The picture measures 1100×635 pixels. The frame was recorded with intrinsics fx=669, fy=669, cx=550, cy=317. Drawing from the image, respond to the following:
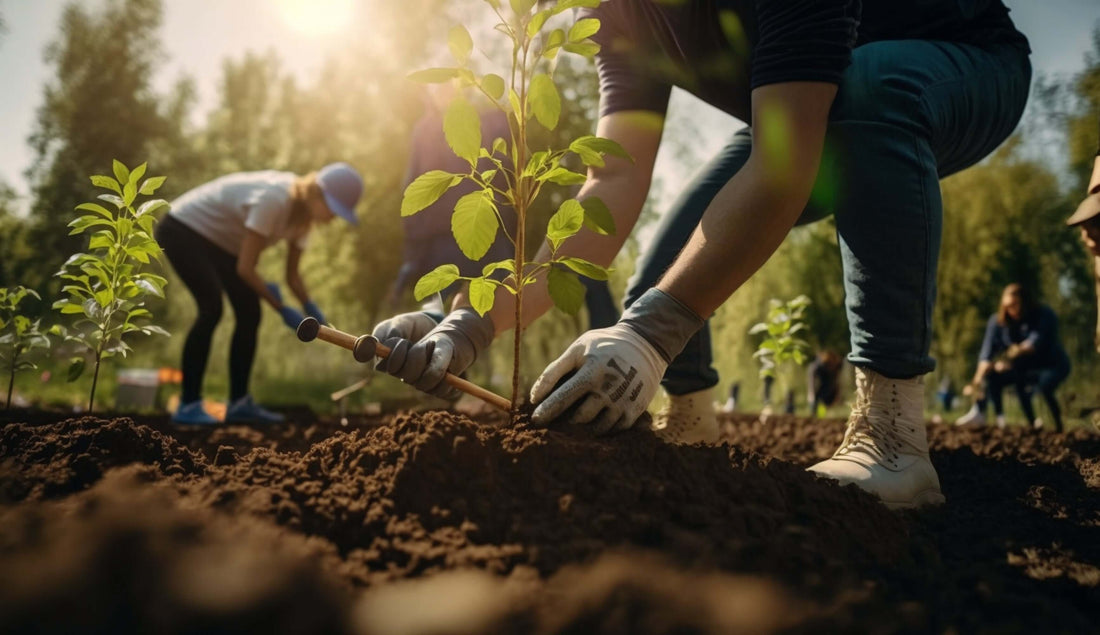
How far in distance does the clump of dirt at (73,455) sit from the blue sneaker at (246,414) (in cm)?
377

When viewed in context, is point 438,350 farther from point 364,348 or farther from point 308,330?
point 308,330

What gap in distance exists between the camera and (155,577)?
0.82 m

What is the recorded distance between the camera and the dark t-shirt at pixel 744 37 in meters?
1.51

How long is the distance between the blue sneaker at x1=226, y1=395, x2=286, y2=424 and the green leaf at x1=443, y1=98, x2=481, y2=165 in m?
4.44

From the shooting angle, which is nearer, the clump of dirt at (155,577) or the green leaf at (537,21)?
the clump of dirt at (155,577)

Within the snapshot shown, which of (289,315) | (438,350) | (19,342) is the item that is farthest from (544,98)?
(289,315)

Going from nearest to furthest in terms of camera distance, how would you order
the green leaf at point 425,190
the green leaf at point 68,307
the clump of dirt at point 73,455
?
the clump of dirt at point 73,455 → the green leaf at point 425,190 → the green leaf at point 68,307

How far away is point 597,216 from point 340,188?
4.61m

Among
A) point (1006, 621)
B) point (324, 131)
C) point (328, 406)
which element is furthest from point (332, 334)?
point (324, 131)

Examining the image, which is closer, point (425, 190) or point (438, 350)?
point (425, 190)

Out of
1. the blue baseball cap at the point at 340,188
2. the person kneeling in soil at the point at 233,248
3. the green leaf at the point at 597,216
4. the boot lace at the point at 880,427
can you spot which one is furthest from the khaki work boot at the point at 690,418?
the blue baseball cap at the point at 340,188

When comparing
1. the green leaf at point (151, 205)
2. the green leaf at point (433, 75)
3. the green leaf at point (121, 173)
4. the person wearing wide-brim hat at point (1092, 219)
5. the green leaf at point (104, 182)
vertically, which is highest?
the person wearing wide-brim hat at point (1092, 219)

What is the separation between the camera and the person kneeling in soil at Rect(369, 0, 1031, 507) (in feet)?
4.99

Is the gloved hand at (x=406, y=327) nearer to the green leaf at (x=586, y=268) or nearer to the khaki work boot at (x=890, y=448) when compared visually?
the green leaf at (x=586, y=268)
